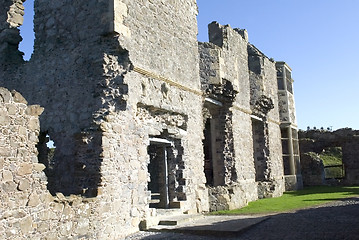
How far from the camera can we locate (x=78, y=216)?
7.14 m

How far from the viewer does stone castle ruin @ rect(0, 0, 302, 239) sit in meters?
6.29

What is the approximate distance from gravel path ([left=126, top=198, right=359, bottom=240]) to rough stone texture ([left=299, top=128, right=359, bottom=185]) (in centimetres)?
1352

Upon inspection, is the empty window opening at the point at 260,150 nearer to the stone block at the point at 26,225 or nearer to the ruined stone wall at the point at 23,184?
the ruined stone wall at the point at 23,184

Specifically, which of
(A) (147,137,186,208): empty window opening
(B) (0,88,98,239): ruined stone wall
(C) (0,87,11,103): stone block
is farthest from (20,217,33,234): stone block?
(A) (147,137,186,208): empty window opening

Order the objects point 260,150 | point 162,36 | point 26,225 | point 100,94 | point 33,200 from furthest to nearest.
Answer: point 260,150 < point 162,36 < point 100,94 < point 33,200 < point 26,225

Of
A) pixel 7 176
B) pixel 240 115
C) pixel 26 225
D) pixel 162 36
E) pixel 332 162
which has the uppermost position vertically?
pixel 162 36

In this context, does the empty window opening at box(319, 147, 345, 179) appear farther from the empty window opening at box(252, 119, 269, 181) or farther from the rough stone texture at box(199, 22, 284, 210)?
the empty window opening at box(252, 119, 269, 181)

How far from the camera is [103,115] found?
815 centimetres

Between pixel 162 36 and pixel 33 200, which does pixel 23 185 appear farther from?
pixel 162 36

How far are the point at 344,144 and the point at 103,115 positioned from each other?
1861 centimetres

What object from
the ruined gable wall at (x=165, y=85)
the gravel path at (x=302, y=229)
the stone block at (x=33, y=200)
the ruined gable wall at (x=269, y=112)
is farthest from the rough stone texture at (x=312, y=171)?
the stone block at (x=33, y=200)

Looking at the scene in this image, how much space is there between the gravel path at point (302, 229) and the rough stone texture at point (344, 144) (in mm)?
13517

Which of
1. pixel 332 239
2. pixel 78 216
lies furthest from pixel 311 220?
pixel 78 216

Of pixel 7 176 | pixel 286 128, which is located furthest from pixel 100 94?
pixel 286 128
